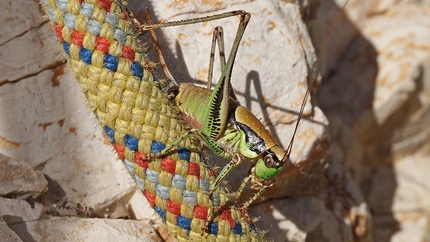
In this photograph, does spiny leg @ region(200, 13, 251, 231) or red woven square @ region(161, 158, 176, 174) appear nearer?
red woven square @ region(161, 158, 176, 174)

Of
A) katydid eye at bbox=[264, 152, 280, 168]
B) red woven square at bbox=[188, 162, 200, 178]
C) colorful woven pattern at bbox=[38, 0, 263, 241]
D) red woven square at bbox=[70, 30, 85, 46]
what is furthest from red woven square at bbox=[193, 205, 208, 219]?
red woven square at bbox=[70, 30, 85, 46]

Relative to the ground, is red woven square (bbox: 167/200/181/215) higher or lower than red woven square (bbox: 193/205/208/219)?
higher

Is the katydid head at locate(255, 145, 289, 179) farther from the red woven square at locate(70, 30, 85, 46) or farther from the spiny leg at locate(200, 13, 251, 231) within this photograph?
the red woven square at locate(70, 30, 85, 46)

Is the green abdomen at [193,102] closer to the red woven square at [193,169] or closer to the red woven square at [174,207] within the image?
the red woven square at [193,169]

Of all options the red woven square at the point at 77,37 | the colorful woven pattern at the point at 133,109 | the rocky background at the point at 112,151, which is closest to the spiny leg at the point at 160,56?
the rocky background at the point at 112,151

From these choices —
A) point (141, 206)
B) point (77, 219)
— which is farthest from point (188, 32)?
point (77, 219)

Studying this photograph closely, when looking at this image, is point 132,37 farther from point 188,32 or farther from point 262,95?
point 262,95

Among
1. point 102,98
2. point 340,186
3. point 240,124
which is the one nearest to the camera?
point 102,98

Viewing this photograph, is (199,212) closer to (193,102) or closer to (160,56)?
(193,102)

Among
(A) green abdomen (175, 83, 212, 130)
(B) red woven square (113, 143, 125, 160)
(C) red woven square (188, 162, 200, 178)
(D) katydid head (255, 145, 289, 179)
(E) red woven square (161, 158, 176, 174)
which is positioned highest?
(A) green abdomen (175, 83, 212, 130)
